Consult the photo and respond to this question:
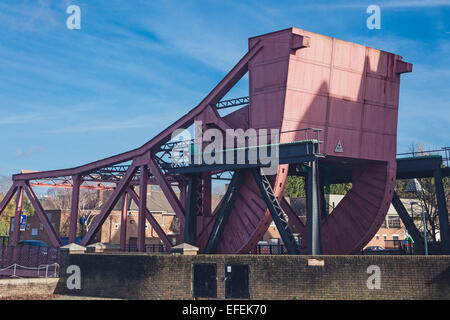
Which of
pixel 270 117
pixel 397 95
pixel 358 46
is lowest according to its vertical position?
pixel 270 117

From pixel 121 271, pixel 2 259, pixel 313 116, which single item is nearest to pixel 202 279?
pixel 121 271

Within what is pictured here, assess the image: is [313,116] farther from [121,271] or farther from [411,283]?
[121,271]

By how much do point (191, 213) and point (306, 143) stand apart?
9.63m

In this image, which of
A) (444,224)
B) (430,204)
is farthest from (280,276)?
(430,204)

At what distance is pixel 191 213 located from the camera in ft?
102

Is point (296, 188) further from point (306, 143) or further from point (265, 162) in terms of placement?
point (306, 143)

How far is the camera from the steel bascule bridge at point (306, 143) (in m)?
27.5

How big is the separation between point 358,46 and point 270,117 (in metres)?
7.04

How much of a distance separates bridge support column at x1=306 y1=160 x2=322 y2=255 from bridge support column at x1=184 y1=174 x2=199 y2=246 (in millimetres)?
8684

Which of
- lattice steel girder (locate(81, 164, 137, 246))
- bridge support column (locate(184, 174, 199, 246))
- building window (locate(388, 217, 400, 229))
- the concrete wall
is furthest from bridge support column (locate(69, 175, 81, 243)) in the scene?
building window (locate(388, 217, 400, 229))

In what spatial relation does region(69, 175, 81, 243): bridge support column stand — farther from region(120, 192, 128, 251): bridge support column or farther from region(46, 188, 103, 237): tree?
region(46, 188, 103, 237): tree

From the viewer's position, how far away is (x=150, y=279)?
78.6ft

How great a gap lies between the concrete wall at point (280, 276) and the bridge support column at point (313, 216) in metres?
3.21

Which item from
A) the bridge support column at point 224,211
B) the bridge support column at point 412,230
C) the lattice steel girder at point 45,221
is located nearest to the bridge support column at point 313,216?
the bridge support column at point 224,211
